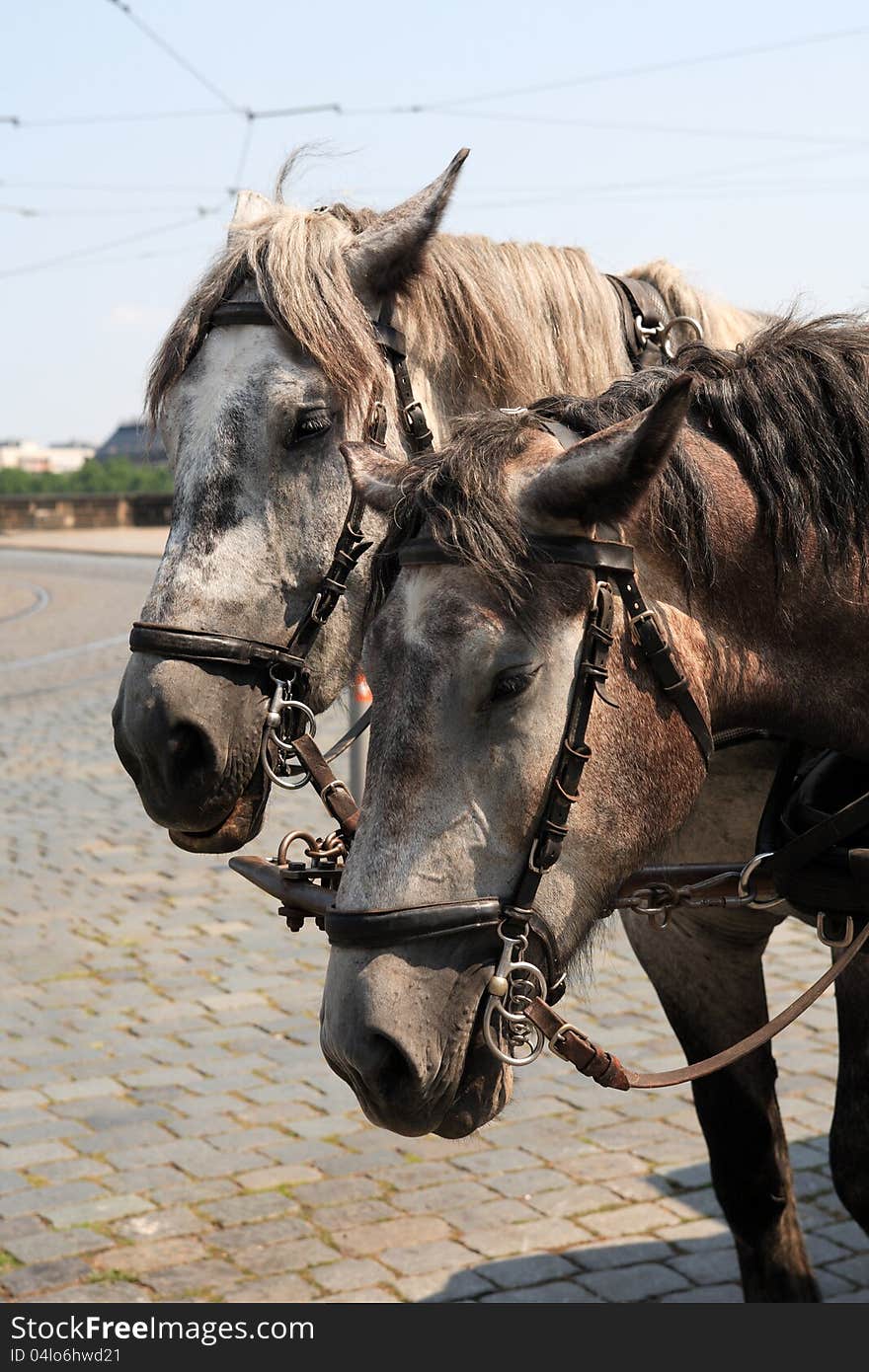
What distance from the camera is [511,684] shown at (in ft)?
7.60

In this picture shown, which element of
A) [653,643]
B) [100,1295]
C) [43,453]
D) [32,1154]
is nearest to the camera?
[653,643]

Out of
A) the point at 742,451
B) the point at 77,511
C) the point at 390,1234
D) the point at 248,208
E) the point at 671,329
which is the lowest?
the point at 390,1234

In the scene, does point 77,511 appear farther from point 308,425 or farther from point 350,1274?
point 308,425

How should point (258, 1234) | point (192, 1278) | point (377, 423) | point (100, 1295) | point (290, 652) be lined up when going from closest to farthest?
point (290, 652)
point (377, 423)
point (100, 1295)
point (192, 1278)
point (258, 1234)

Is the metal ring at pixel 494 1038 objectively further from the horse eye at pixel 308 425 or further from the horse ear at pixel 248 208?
the horse ear at pixel 248 208

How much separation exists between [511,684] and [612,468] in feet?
1.14

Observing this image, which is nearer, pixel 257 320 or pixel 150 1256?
pixel 257 320

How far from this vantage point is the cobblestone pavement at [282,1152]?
4320 mm

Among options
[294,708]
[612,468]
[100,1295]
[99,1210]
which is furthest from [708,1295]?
[612,468]

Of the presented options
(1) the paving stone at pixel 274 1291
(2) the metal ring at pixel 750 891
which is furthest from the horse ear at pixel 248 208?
(1) the paving stone at pixel 274 1291

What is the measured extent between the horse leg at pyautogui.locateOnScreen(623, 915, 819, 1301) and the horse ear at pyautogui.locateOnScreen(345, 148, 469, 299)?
1.64 metres

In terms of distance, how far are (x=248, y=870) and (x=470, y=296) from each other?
5.04 feet

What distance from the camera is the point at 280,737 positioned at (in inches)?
134

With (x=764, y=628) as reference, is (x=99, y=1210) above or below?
below
